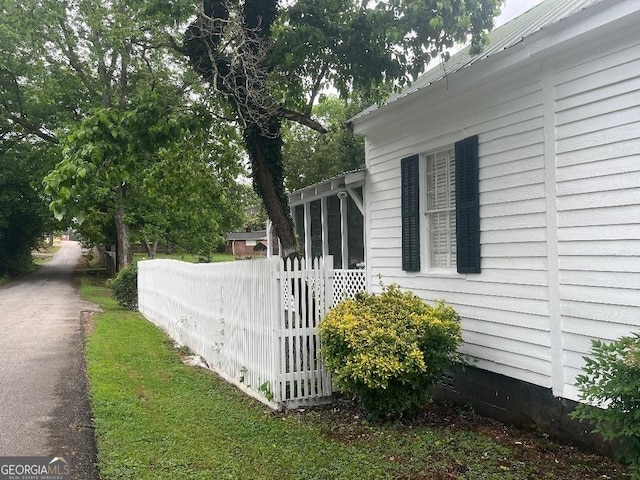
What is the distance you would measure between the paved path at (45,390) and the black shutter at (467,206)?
404cm

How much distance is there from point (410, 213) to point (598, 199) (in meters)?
2.70

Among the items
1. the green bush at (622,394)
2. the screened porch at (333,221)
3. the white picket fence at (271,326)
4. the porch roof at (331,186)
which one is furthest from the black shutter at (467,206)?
the screened porch at (333,221)

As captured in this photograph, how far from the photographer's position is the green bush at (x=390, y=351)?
16.4 feet

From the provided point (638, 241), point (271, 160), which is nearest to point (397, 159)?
point (271, 160)

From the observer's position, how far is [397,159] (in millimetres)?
7180

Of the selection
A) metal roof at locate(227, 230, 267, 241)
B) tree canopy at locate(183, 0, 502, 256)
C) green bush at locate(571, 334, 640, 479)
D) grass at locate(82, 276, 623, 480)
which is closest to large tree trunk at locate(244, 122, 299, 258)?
tree canopy at locate(183, 0, 502, 256)

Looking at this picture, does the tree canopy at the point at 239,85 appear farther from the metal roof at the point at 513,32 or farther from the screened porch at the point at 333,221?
the screened porch at the point at 333,221

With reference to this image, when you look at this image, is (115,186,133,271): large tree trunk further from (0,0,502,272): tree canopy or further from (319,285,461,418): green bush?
(319,285,461,418): green bush

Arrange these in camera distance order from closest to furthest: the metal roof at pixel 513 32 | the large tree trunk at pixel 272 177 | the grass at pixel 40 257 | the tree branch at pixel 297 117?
the metal roof at pixel 513 32
the tree branch at pixel 297 117
the large tree trunk at pixel 272 177
the grass at pixel 40 257

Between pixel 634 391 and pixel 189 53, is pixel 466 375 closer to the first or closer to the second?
pixel 634 391

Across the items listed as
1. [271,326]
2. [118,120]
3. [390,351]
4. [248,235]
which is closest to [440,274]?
[390,351]

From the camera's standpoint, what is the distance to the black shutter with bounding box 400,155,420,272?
668cm

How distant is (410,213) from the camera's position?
6.78 meters

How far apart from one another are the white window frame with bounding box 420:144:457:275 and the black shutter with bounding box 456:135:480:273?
338 millimetres
